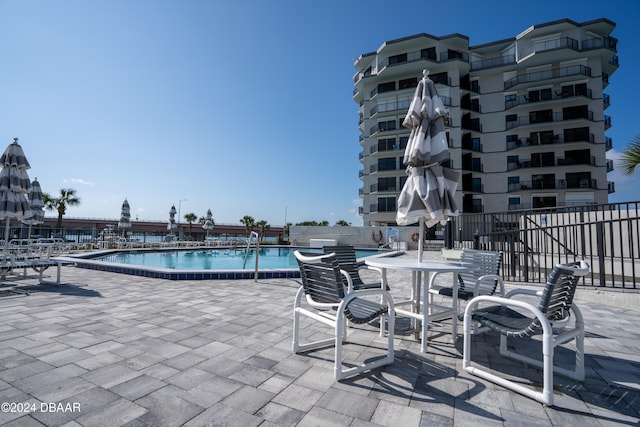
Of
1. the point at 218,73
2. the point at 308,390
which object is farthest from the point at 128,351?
the point at 218,73

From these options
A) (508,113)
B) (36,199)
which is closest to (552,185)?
(508,113)

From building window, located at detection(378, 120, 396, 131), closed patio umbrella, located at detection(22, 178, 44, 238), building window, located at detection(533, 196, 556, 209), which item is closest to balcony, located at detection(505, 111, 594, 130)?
building window, located at detection(533, 196, 556, 209)

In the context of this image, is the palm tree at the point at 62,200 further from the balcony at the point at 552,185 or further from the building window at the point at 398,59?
the balcony at the point at 552,185

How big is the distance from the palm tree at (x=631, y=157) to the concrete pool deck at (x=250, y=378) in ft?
17.1

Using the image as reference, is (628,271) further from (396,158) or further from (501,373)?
(396,158)

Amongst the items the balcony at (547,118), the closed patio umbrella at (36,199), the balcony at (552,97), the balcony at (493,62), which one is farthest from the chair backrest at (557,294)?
the balcony at (493,62)

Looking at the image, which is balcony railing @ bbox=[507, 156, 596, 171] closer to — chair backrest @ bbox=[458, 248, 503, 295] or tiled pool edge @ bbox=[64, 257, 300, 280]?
tiled pool edge @ bbox=[64, 257, 300, 280]

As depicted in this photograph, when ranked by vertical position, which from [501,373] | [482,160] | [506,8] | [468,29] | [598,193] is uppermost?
[468,29]

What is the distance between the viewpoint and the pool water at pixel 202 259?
12656mm

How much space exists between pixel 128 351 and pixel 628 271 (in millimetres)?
8754

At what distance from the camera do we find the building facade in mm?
25062

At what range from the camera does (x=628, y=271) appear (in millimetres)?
5754

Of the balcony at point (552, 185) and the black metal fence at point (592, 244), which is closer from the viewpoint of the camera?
the black metal fence at point (592, 244)

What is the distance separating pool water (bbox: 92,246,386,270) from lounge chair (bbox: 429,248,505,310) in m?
8.56
